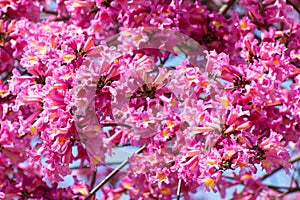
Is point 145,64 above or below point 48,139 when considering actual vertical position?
above

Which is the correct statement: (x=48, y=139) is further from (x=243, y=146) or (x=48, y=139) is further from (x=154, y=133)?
(x=243, y=146)

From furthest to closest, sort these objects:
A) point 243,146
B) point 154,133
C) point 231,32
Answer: point 231,32, point 154,133, point 243,146

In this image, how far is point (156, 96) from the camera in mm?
2807

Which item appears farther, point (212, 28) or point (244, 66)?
point (212, 28)

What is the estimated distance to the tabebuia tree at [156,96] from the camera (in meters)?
2.68

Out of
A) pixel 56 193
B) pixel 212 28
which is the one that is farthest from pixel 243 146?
pixel 56 193

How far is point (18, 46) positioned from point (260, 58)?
124 centimetres

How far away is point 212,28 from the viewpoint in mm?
3490

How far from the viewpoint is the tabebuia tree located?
268 centimetres

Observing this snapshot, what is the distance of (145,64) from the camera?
2.85 meters

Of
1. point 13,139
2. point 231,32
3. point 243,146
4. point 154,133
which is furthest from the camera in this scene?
point 231,32

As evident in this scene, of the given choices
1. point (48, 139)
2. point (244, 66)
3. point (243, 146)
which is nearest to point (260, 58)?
point (244, 66)

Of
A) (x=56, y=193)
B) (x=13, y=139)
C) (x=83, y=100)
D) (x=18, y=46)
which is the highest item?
(x=83, y=100)

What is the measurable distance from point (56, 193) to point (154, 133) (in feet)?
3.23
